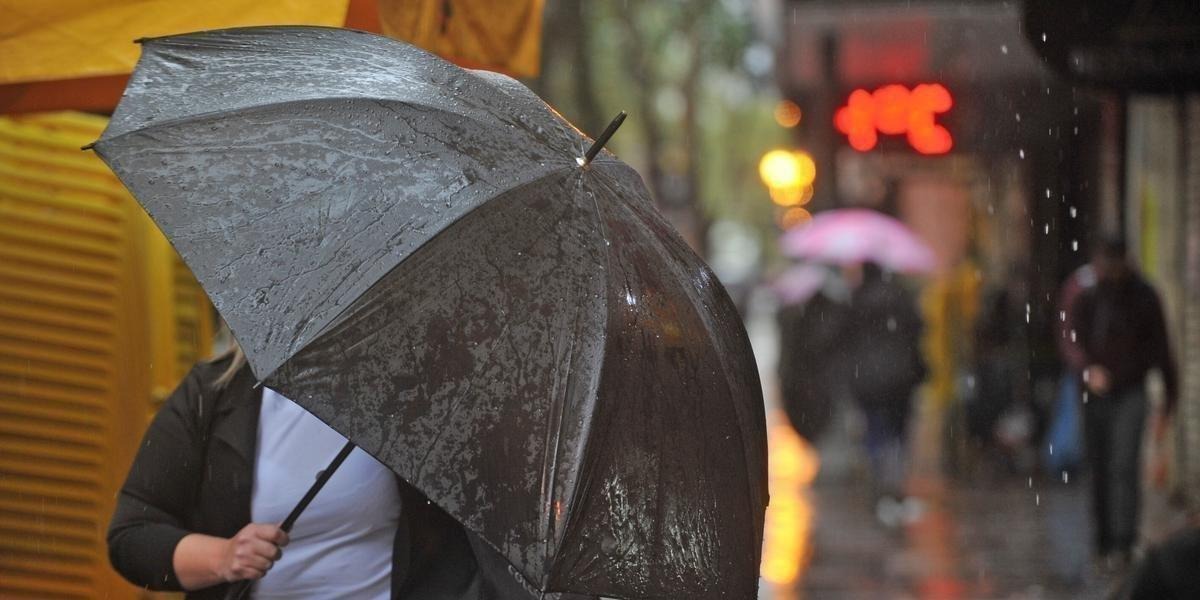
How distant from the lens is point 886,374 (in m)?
13.1

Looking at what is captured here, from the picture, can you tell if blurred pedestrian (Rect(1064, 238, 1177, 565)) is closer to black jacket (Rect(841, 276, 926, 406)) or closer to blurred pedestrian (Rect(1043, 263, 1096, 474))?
blurred pedestrian (Rect(1043, 263, 1096, 474))

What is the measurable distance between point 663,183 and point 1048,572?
27.4 metres

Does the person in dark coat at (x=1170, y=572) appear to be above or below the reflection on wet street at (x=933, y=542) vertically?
above

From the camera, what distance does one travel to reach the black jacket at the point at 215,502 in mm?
3291

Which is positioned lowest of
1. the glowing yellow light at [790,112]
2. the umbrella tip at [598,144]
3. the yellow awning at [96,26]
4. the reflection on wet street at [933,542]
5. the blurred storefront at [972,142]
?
the reflection on wet street at [933,542]

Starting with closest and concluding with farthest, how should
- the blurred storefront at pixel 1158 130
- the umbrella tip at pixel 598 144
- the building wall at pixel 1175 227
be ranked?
the umbrella tip at pixel 598 144 → the blurred storefront at pixel 1158 130 → the building wall at pixel 1175 227

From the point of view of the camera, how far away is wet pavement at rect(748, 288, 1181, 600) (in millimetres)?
9344

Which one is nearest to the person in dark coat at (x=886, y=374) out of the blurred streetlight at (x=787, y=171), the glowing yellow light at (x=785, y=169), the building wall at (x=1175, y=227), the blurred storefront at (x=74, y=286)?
the building wall at (x=1175, y=227)

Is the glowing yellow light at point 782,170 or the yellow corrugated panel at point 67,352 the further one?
the glowing yellow light at point 782,170

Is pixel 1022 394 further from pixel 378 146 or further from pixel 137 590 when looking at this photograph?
pixel 378 146

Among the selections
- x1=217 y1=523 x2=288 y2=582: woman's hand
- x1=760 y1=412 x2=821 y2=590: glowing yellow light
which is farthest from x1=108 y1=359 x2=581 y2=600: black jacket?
x1=760 y1=412 x2=821 y2=590: glowing yellow light

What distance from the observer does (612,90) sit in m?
37.1

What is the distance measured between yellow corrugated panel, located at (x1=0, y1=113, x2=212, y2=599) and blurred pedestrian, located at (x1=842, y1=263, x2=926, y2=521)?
349 inches

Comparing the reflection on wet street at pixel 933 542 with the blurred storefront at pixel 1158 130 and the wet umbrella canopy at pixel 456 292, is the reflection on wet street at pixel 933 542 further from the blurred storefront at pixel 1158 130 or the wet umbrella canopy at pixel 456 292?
the wet umbrella canopy at pixel 456 292
